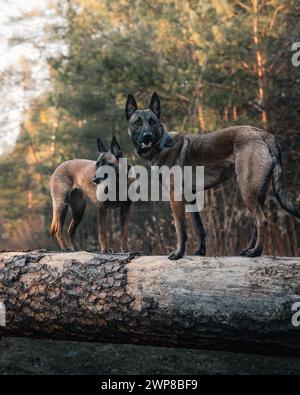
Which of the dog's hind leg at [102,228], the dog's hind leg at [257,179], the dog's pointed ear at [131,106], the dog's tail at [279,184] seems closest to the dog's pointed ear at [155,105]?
the dog's pointed ear at [131,106]

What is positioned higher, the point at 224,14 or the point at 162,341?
the point at 224,14

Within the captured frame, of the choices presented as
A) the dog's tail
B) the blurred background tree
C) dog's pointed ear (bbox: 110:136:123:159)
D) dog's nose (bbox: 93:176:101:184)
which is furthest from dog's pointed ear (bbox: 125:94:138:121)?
the blurred background tree

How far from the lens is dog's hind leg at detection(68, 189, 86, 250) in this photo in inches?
257

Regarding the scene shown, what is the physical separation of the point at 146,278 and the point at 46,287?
1.03 metres

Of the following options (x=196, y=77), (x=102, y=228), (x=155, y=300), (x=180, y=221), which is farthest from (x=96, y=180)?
(x=196, y=77)

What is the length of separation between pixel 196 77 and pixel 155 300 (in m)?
7.04

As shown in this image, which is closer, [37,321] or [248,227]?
[37,321]

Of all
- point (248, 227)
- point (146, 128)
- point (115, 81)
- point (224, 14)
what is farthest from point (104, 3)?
point (146, 128)

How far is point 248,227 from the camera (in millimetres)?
10406

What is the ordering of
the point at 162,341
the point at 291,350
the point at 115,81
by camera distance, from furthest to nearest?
1. the point at 115,81
2. the point at 162,341
3. the point at 291,350

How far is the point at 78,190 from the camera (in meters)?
6.58

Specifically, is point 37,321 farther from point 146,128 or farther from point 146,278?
point 146,128

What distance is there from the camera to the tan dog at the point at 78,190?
594 cm

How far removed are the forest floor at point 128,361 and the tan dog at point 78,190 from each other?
4.88ft
